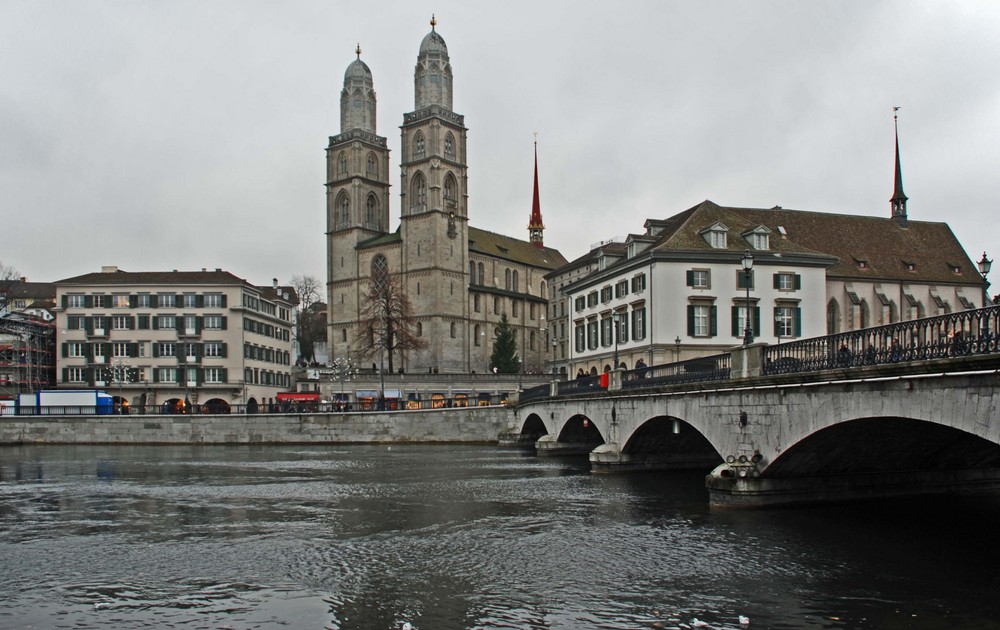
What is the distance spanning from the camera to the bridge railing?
17.2 meters

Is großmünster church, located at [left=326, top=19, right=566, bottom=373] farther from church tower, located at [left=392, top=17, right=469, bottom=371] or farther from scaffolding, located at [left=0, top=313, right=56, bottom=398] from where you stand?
scaffolding, located at [left=0, top=313, right=56, bottom=398]

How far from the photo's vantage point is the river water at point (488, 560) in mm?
16094

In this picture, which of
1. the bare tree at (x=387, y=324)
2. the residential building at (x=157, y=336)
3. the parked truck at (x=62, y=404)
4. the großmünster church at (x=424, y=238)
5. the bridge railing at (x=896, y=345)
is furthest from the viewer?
the großmünster church at (x=424, y=238)

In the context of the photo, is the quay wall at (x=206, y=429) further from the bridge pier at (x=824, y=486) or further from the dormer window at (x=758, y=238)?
the bridge pier at (x=824, y=486)

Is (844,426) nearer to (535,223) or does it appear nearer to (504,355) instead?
(504,355)

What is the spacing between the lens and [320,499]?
1294 inches

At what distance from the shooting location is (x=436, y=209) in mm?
116688

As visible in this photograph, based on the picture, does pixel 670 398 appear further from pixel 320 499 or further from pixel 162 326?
pixel 162 326

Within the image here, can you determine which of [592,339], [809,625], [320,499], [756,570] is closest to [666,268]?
[592,339]

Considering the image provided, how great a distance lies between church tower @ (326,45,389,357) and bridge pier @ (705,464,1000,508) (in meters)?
97.5

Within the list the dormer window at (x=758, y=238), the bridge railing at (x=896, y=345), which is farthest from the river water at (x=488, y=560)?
the dormer window at (x=758, y=238)

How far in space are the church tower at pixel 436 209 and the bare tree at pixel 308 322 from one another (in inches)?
1326

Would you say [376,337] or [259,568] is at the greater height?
[376,337]

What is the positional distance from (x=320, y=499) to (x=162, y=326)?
63.7 meters
